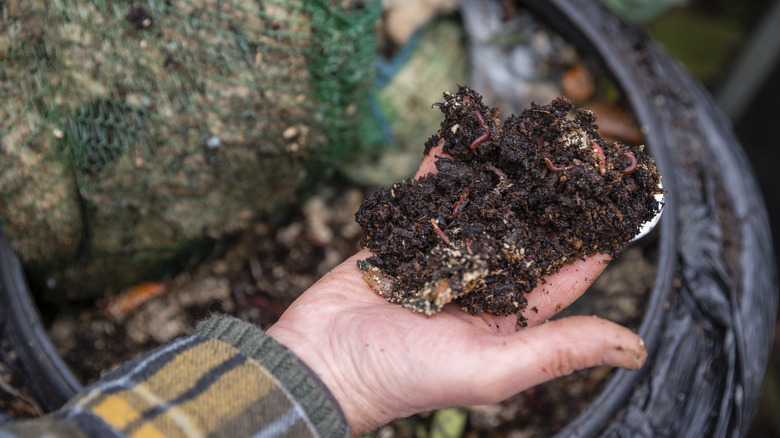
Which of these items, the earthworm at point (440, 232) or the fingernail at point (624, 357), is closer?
the fingernail at point (624, 357)

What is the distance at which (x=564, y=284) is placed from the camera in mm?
1523

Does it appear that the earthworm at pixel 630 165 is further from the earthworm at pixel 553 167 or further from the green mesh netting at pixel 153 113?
the green mesh netting at pixel 153 113

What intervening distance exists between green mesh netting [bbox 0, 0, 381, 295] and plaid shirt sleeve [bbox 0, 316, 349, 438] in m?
0.94

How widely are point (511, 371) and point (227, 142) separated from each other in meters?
1.38

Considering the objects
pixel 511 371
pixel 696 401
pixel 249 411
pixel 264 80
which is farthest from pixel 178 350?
pixel 696 401

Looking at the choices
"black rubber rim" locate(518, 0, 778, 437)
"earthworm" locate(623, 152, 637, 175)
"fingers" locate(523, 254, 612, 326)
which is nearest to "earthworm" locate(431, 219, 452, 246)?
"fingers" locate(523, 254, 612, 326)

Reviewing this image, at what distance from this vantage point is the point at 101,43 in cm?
181

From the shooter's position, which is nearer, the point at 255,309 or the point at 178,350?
the point at 178,350

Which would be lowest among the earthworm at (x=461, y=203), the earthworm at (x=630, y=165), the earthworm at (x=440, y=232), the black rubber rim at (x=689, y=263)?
the black rubber rim at (x=689, y=263)

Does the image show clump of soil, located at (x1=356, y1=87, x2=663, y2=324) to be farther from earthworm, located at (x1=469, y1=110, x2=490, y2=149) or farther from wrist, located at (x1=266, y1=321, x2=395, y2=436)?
wrist, located at (x1=266, y1=321, x2=395, y2=436)

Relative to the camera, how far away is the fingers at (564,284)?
1.52m

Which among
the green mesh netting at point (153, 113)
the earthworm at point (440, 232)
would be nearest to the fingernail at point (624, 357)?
the earthworm at point (440, 232)

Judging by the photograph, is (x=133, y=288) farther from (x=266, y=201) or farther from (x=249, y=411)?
(x=249, y=411)

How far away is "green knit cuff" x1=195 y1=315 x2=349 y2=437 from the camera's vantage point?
1.24m
